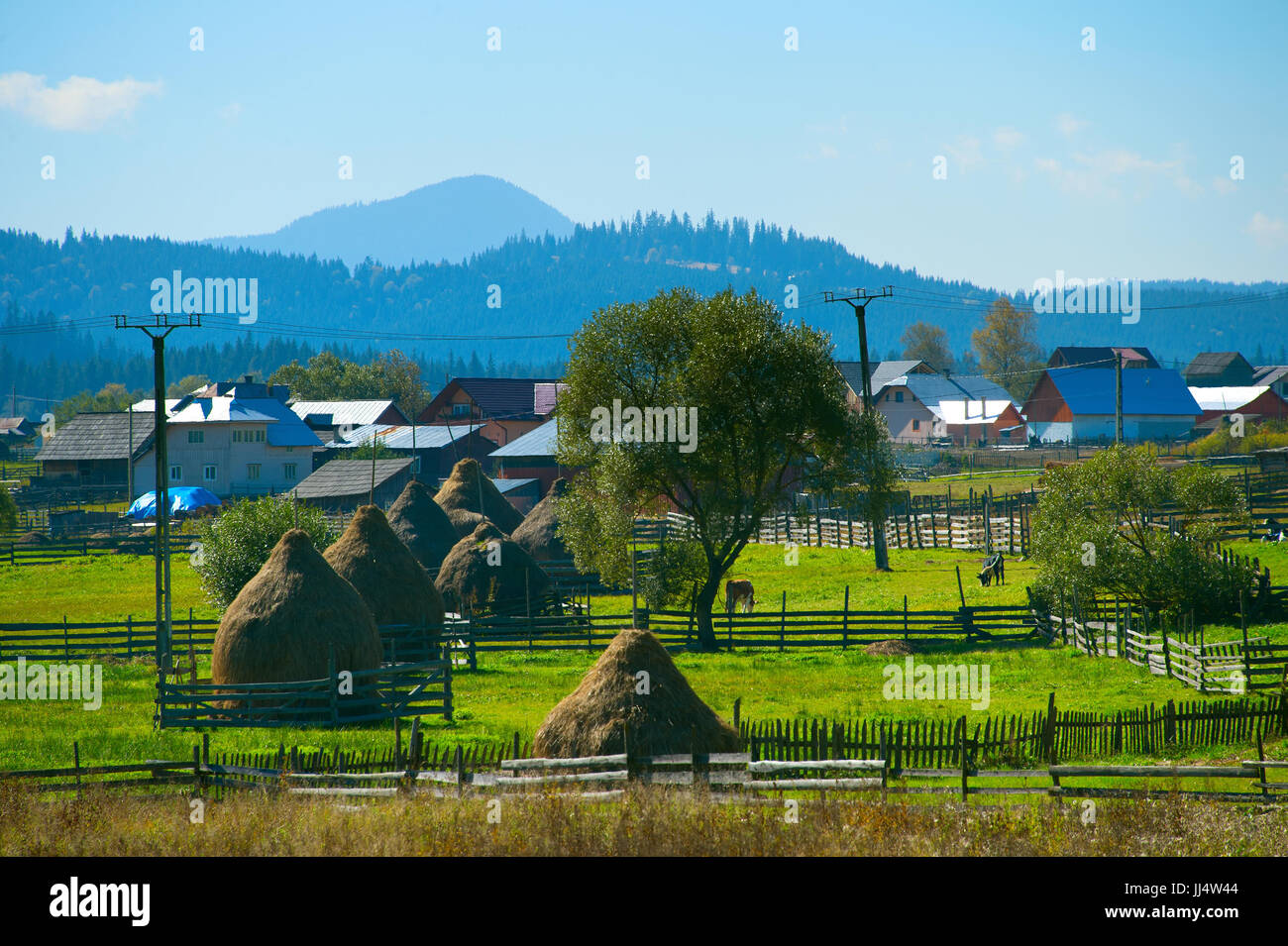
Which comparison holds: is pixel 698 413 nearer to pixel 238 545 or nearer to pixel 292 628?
pixel 292 628

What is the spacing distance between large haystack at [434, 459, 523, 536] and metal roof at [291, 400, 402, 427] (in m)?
60.0

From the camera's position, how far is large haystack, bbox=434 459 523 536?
50.9 metres

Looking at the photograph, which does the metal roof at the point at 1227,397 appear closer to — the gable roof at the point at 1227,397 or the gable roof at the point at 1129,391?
the gable roof at the point at 1227,397

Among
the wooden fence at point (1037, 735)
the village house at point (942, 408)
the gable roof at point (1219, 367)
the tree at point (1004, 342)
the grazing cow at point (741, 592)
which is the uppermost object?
the tree at point (1004, 342)

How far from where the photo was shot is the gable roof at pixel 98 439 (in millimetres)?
83500

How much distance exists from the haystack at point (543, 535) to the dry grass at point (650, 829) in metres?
33.6

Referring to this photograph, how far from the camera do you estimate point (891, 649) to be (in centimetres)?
3269

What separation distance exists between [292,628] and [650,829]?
1406 cm

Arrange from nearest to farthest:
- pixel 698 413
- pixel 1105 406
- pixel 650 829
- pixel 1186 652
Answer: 1. pixel 650 829
2. pixel 1186 652
3. pixel 698 413
4. pixel 1105 406

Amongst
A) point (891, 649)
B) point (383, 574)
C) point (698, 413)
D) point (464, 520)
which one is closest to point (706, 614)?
point (891, 649)

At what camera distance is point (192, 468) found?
8488cm

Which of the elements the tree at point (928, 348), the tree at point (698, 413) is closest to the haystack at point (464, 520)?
the tree at point (698, 413)

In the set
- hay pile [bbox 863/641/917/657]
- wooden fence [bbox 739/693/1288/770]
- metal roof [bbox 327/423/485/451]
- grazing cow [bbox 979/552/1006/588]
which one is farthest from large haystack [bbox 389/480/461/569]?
metal roof [bbox 327/423/485/451]
